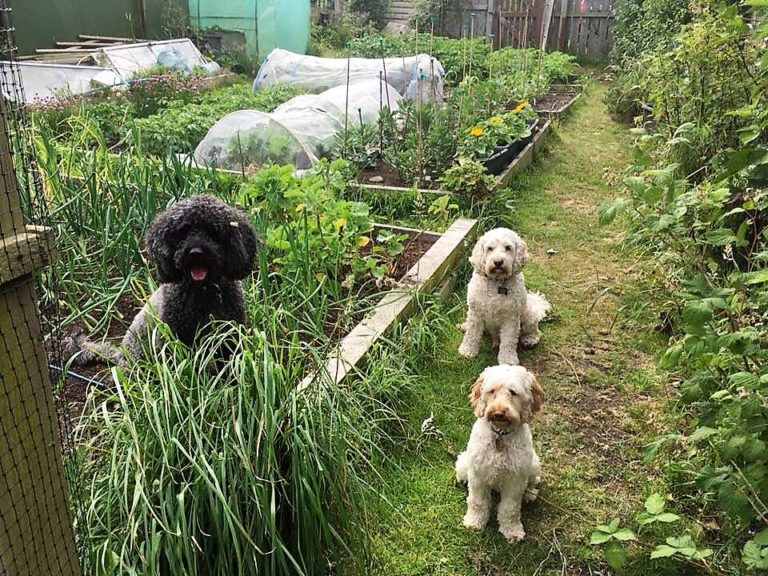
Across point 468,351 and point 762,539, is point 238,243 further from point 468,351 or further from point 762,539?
point 762,539

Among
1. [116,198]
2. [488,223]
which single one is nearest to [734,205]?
[488,223]

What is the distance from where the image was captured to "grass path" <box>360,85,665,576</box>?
2.48 m

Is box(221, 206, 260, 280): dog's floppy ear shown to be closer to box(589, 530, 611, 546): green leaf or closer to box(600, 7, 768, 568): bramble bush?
box(600, 7, 768, 568): bramble bush

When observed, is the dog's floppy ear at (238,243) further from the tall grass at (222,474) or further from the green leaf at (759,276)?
the green leaf at (759,276)

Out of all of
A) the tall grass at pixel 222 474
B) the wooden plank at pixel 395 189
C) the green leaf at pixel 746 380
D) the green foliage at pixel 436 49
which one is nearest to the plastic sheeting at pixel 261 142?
the wooden plank at pixel 395 189

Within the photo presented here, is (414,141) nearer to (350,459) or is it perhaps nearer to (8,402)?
(350,459)

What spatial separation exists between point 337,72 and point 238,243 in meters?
7.59

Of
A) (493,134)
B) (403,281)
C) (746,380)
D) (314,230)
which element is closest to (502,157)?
(493,134)

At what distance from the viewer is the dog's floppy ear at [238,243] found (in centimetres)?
292

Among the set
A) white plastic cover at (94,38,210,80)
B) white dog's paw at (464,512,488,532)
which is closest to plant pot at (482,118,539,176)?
white dog's paw at (464,512,488,532)

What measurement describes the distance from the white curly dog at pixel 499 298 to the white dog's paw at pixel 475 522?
1207 mm

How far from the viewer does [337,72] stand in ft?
32.3

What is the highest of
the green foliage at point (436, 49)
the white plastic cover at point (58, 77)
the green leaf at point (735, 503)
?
the green foliage at point (436, 49)

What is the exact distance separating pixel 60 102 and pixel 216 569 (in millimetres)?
7069
